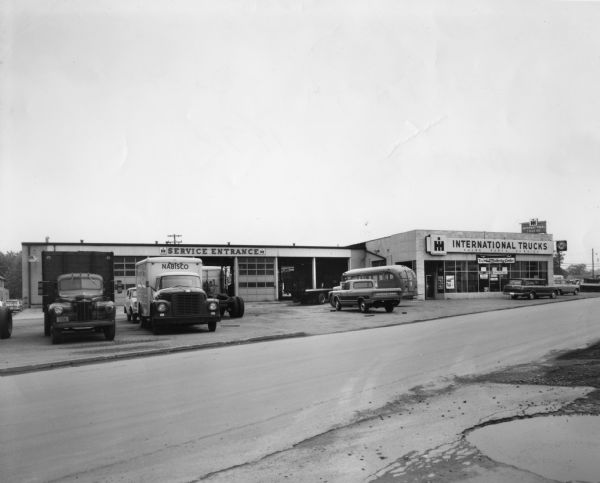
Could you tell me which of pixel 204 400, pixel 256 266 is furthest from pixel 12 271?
pixel 204 400

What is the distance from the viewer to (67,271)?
1872cm

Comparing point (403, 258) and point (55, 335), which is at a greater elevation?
point (403, 258)

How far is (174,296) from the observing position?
19.0 metres

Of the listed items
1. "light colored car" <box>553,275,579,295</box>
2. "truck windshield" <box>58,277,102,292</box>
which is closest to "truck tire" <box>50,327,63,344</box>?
"truck windshield" <box>58,277,102,292</box>

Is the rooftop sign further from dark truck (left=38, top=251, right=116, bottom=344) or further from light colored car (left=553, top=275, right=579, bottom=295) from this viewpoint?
dark truck (left=38, top=251, right=116, bottom=344)

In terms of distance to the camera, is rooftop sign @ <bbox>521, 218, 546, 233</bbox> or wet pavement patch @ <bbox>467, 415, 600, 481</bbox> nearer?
wet pavement patch @ <bbox>467, 415, 600, 481</bbox>

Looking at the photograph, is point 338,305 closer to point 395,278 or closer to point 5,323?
point 395,278

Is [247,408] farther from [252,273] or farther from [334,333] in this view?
[252,273]

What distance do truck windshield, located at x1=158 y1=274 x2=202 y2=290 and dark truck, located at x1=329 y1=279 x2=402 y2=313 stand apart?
1195 centimetres

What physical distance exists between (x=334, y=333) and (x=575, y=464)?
13.8 m

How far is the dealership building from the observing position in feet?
148

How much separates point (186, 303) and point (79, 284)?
3685 mm

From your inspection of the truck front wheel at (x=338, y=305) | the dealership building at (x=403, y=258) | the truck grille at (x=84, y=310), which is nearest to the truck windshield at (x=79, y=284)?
the truck grille at (x=84, y=310)

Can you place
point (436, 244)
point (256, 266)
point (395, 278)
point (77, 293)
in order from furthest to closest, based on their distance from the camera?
point (256, 266) < point (436, 244) < point (395, 278) < point (77, 293)
